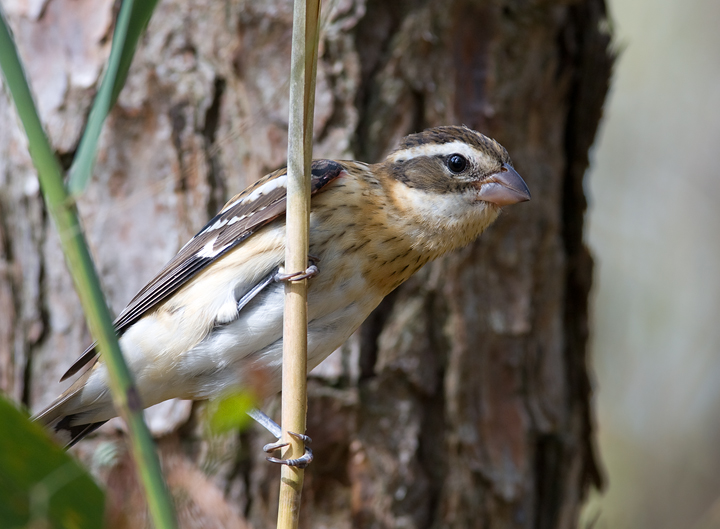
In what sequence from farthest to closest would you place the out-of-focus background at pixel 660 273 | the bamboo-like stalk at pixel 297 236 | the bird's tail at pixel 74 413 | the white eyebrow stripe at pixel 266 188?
the out-of-focus background at pixel 660 273 → the bird's tail at pixel 74 413 → the white eyebrow stripe at pixel 266 188 → the bamboo-like stalk at pixel 297 236

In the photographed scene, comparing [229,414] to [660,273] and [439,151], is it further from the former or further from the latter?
[660,273]

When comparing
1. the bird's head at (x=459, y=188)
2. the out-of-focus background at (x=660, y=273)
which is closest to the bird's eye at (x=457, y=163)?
the bird's head at (x=459, y=188)

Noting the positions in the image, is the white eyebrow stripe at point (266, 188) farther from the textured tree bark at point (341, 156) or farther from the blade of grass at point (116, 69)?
A: the blade of grass at point (116, 69)

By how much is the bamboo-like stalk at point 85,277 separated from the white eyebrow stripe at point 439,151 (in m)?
1.87

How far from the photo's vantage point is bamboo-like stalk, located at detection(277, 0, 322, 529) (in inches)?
53.4

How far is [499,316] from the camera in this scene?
361 centimetres

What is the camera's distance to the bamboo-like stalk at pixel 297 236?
4.45 feet

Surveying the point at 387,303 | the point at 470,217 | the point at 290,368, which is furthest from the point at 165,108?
the point at 290,368

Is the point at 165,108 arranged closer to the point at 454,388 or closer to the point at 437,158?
the point at 437,158

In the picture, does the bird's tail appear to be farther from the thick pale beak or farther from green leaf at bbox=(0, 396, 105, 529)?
green leaf at bbox=(0, 396, 105, 529)

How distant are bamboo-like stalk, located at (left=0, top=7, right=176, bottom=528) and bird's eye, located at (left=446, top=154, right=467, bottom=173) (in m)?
1.86

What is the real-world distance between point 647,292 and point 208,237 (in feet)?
16.3

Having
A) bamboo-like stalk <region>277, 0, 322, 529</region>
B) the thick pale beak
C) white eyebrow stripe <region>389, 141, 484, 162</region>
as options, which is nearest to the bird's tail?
bamboo-like stalk <region>277, 0, 322, 529</region>

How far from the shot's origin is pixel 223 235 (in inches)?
104
